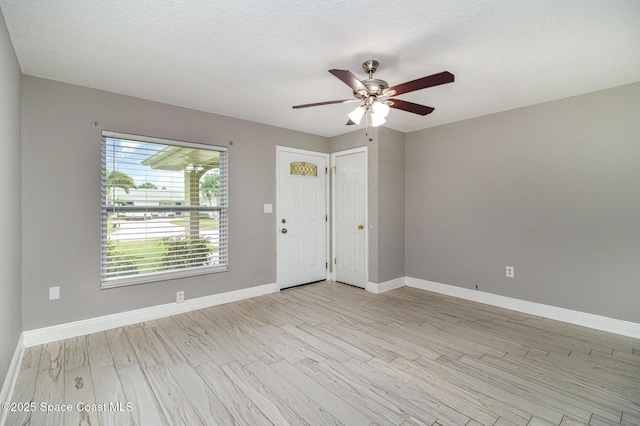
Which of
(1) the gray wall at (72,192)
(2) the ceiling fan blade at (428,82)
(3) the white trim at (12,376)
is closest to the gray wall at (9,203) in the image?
(3) the white trim at (12,376)

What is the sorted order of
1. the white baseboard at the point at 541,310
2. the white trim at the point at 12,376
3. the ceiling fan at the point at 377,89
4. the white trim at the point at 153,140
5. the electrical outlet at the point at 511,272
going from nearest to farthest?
1. the white trim at the point at 12,376
2. the ceiling fan at the point at 377,89
3. the white baseboard at the point at 541,310
4. the white trim at the point at 153,140
5. the electrical outlet at the point at 511,272

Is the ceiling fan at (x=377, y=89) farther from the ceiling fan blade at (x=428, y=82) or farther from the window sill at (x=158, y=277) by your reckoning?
the window sill at (x=158, y=277)

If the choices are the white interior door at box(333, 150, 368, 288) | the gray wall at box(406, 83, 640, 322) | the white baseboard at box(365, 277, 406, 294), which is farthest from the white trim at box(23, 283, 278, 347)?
the gray wall at box(406, 83, 640, 322)

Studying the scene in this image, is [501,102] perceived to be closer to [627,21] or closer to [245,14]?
[627,21]

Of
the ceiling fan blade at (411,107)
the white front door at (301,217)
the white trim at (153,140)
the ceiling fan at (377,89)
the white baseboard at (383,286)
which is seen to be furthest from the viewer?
the white front door at (301,217)

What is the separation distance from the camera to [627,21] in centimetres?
195

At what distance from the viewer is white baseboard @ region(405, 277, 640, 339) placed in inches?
117

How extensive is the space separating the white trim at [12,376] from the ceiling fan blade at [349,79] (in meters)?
2.97

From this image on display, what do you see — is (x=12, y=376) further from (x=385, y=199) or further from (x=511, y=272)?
(x=511, y=272)

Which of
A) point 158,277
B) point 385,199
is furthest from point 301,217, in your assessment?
point 158,277

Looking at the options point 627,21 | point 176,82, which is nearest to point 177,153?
point 176,82

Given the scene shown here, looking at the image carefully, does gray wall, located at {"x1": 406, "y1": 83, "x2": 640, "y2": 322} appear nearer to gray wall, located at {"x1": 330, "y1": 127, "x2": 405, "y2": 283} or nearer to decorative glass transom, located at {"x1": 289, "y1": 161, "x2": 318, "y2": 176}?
gray wall, located at {"x1": 330, "y1": 127, "x2": 405, "y2": 283}

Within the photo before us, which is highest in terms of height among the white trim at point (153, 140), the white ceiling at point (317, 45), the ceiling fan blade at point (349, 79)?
the white ceiling at point (317, 45)

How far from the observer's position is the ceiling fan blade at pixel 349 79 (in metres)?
2.07
